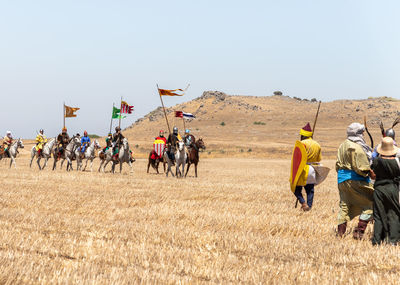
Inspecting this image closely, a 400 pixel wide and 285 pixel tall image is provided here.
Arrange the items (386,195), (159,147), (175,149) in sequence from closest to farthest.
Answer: (386,195)
(175,149)
(159,147)

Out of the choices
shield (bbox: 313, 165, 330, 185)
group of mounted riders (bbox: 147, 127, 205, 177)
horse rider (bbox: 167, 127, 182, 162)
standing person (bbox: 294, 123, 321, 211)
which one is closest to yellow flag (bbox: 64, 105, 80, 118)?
group of mounted riders (bbox: 147, 127, 205, 177)

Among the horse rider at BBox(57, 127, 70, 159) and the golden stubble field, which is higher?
the horse rider at BBox(57, 127, 70, 159)

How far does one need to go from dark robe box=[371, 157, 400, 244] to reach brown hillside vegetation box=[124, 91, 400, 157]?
51047 millimetres

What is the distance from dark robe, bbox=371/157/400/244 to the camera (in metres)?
7.20

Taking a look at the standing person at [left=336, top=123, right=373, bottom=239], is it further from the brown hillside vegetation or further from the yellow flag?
the brown hillside vegetation

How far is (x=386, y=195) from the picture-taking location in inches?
288

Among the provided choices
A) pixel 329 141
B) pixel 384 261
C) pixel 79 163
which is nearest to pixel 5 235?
pixel 384 261

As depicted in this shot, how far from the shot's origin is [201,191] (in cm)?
1480

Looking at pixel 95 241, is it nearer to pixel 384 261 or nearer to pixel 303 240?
pixel 303 240

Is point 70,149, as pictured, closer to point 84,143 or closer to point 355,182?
point 84,143

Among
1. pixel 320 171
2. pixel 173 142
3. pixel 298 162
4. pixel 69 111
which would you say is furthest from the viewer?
pixel 69 111

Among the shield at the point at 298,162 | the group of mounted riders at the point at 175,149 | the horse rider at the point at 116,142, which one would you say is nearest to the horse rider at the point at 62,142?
the horse rider at the point at 116,142

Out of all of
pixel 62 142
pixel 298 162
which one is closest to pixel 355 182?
pixel 298 162

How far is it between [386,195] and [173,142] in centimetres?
1480
